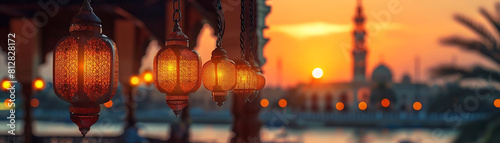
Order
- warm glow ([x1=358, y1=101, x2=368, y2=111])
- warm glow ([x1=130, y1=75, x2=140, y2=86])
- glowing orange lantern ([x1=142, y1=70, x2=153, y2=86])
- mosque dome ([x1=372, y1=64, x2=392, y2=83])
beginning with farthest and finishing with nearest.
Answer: mosque dome ([x1=372, y1=64, x2=392, y2=83]) < warm glow ([x1=358, y1=101, x2=368, y2=111]) < warm glow ([x1=130, y1=75, x2=140, y2=86]) < glowing orange lantern ([x1=142, y1=70, x2=153, y2=86])

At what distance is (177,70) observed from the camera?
370 centimetres

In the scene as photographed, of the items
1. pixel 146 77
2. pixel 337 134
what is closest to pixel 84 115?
pixel 146 77

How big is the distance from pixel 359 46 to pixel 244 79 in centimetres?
7565

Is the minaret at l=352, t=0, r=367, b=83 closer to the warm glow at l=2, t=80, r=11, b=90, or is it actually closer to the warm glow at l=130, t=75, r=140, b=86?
the warm glow at l=130, t=75, r=140, b=86

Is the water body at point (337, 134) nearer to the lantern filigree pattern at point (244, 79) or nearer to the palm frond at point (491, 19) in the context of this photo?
the palm frond at point (491, 19)

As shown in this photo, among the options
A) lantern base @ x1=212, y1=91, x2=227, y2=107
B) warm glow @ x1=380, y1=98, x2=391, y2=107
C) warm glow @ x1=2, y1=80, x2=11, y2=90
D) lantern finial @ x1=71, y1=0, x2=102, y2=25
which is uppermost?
lantern finial @ x1=71, y1=0, x2=102, y2=25

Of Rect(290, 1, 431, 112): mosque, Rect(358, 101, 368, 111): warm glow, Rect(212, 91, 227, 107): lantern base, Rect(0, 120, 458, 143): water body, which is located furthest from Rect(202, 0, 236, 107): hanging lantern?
Rect(358, 101, 368, 111): warm glow

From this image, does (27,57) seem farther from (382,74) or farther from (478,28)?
(382,74)

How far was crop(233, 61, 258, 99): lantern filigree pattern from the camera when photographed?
505cm

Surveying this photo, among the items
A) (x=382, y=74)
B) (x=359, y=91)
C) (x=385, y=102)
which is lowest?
(x=385, y=102)

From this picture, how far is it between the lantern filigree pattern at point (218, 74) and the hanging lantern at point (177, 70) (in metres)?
0.57

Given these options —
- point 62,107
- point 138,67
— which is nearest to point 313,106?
point 62,107

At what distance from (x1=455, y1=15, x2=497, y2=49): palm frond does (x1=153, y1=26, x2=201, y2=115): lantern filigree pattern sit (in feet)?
29.1

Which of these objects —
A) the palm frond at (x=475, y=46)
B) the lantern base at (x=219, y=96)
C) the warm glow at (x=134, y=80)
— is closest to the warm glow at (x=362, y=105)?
the warm glow at (x=134, y=80)
